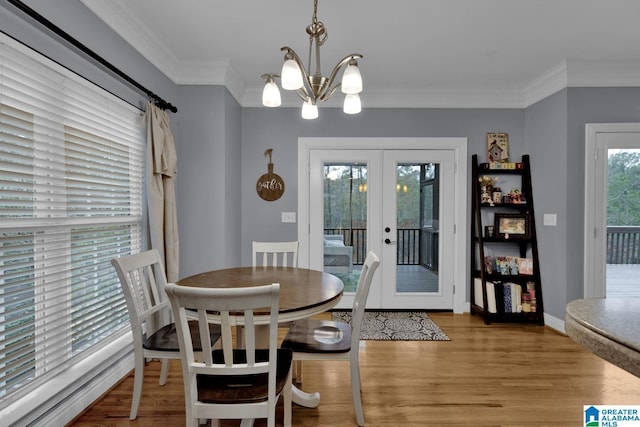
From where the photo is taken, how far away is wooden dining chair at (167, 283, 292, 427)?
1224 mm

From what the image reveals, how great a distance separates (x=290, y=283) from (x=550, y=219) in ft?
9.40

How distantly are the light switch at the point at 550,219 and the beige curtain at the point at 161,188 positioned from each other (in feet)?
11.7

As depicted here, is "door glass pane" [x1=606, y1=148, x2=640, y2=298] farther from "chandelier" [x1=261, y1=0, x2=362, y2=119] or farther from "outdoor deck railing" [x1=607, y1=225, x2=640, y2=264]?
"chandelier" [x1=261, y1=0, x2=362, y2=119]

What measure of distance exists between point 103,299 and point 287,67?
189 centimetres

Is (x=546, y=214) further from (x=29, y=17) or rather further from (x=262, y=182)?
(x=29, y=17)

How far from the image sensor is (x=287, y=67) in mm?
1709

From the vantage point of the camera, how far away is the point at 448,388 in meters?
2.27

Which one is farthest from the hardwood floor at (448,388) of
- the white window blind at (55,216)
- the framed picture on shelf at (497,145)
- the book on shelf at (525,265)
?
the framed picture on shelf at (497,145)

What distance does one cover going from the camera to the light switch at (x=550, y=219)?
3.36 metres

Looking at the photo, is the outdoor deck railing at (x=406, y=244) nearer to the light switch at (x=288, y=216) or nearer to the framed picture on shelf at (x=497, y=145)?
the light switch at (x=288, y=216)

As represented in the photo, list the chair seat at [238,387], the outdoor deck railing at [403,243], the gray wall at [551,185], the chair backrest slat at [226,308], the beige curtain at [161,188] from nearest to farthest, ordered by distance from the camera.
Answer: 1. the chair backrest slat at [226,308]
2. the chair seat at [238,387]
3. the beige curtain at [161,188]
4. the gray wall at [551,185]
5. the outdoor deck railing at [403,243]

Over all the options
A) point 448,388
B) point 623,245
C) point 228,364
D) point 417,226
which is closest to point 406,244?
point 417,226

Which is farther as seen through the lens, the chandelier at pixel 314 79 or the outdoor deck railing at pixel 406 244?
the outdoor deck railing at pixel 406 244

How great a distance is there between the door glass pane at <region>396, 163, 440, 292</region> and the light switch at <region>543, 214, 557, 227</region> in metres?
1.05
